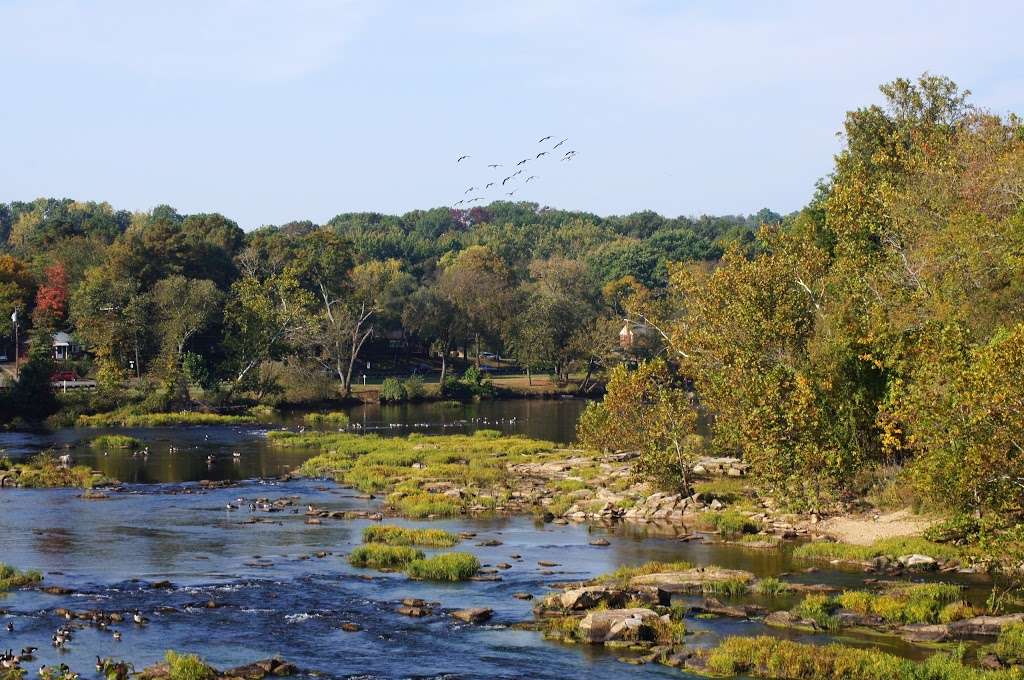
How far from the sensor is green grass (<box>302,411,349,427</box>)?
329ft

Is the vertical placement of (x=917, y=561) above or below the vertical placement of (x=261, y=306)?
below

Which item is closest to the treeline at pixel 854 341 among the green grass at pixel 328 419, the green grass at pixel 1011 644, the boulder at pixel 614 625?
the green grass at pixel 1011 644

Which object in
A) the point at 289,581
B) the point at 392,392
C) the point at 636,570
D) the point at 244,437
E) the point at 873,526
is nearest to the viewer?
the point at 289,581

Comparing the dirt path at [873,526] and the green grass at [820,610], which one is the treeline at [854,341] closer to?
the dirt path at [873,526]

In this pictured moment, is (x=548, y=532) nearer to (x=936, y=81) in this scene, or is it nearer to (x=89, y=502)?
(x=89, y=502)

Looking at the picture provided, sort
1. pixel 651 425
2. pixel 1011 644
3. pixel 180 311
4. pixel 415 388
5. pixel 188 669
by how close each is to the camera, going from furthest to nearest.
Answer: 1. pixel 415 388
2. pixel 180 311
3. pixel 651 425
4. pixel 1011 644
5. pixel 188 669

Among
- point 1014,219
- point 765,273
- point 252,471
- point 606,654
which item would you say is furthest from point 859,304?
point 252,471

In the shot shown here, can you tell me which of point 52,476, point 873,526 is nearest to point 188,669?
point 873,526

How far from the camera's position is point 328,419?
102375 millimetres

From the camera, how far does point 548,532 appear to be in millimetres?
51562

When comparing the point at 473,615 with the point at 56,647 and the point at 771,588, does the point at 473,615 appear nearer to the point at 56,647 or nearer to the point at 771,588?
the point at 771,588

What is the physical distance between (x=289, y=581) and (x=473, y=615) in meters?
8.24

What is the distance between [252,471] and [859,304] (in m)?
35.4

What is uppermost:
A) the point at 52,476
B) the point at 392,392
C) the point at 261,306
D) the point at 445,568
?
the point at 261,306
